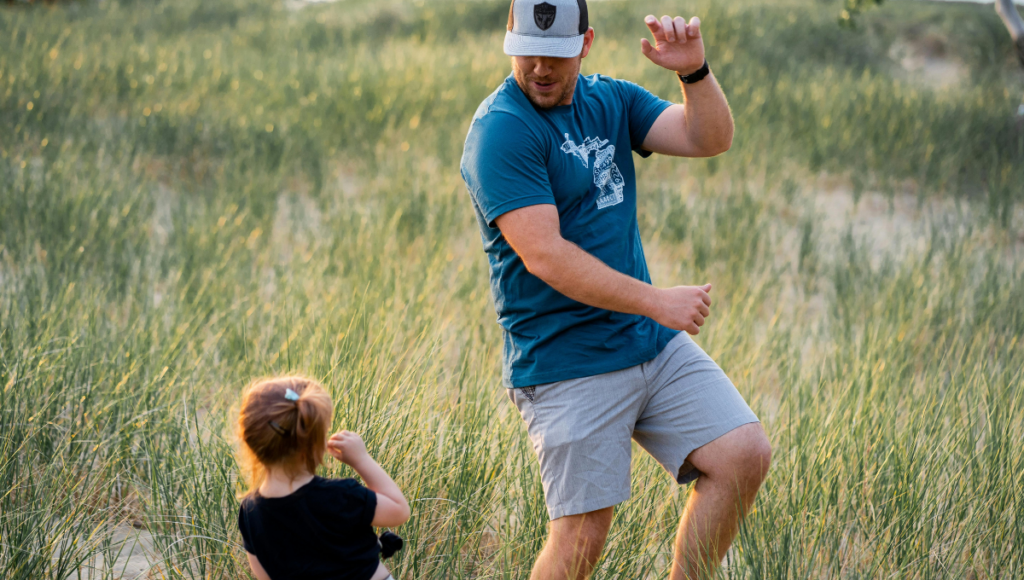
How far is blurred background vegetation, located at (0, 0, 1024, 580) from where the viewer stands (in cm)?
254

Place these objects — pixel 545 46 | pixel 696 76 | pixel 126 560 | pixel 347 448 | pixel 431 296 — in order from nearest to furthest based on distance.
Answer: pixel 347 448, pixel 545 46, pixel 696 76, pixel 126 560, pixel 431 296

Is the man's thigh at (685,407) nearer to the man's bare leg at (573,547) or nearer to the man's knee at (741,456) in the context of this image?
the man's knee at (741,456)

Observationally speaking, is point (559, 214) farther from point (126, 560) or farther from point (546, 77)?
point (126, 560)

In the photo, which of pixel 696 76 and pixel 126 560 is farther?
pixel 126 560

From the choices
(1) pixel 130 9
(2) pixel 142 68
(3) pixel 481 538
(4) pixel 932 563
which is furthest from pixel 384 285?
(1) pixel 130 9

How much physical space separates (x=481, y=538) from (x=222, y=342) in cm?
195

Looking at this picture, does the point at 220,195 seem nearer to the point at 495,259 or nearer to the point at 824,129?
the point at 495,259

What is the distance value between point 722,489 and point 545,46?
135 centimetres

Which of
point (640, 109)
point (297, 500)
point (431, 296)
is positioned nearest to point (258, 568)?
point (297, 500)

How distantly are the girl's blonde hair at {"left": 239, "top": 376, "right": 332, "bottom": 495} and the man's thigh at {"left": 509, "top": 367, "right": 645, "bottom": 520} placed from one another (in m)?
0.74

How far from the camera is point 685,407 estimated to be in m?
2.18

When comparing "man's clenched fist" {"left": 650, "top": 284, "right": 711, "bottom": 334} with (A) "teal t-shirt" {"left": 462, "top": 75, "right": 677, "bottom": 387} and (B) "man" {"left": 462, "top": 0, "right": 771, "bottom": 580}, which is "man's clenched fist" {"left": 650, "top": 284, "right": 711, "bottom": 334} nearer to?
(B) "man" {"left": 462, "top": 0, "right": 771, "bottom": 580}

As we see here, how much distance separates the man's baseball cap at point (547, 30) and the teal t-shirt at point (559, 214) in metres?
0.12

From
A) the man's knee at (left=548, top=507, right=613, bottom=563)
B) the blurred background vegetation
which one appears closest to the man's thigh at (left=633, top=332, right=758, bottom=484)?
the man's knee at (left=548, top=507, right=613, bottom=563)
